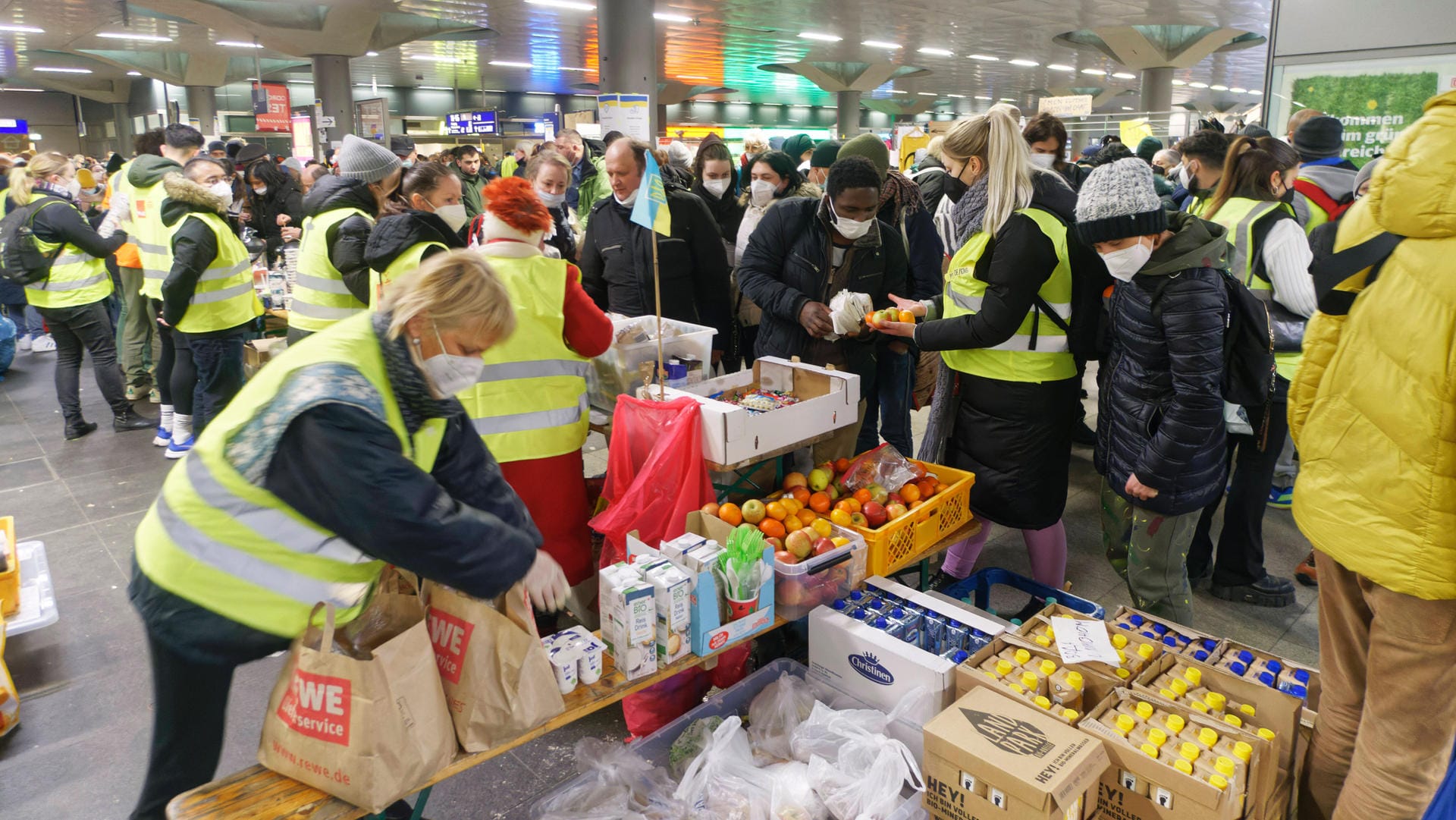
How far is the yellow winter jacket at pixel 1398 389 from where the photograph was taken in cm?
175

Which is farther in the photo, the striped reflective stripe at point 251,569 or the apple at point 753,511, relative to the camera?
the apple at point 753,511

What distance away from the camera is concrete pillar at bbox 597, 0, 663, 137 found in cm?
1123

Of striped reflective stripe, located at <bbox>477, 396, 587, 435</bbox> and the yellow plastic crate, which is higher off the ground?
striped reflective stripe, located at <bbox>477, 396, 587, 435</bbox>

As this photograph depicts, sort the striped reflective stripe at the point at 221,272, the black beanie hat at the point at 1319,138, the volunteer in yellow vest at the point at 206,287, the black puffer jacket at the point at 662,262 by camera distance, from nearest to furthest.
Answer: the black puffer jacket at the point at 662,262 < the black beanie hat at the point at 1319,138 < the volunteer in yellow vest at the point at 206,287 < the striped reflective stripe at the point at 221,272

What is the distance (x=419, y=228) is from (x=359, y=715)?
223cm

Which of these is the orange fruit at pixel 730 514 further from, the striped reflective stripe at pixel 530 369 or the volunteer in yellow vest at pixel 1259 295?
the volunteer in yellow vest at pixel 1259 295

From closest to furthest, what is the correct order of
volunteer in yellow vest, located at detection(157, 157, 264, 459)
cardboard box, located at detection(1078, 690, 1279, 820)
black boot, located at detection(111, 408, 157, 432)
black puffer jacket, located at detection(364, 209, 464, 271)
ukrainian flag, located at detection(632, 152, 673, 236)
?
cardboard box, located at detection(1078, 690, 1279, 820) < ukrainian flag, located at detection(632, 152, 673, 236) < black puffer jacket, located at detection(364, 209, 464, 271) < volunteer in yellow vest, located at detection(157, 157, 264, 459) < black boot, located at detection(111, 408, 157, 432)

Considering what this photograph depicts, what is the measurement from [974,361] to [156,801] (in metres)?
2.70

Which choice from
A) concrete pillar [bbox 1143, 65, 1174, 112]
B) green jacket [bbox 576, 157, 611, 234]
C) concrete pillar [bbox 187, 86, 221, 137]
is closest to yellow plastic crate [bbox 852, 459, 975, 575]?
green jacket [bbox 576, 157, 611, 234]

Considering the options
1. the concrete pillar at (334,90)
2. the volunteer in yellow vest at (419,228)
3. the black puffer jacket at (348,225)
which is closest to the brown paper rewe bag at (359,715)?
the volunteer in yellow vest at (419,228)

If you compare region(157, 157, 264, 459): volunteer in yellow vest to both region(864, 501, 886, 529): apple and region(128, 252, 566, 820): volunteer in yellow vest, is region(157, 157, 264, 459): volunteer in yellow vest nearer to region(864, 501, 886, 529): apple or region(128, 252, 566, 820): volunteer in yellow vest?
region(128, 252, 566, 820): volunteer in yellow vest

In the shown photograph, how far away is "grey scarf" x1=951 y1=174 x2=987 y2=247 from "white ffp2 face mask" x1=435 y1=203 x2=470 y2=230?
198 centimetres

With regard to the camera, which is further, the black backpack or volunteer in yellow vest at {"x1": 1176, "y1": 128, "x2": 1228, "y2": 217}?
the black backpack

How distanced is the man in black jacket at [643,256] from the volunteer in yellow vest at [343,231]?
992 mm
